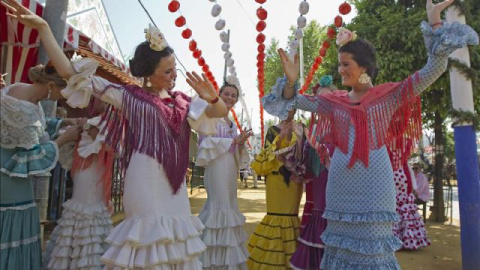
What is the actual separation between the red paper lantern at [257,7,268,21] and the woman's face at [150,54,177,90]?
2.05m

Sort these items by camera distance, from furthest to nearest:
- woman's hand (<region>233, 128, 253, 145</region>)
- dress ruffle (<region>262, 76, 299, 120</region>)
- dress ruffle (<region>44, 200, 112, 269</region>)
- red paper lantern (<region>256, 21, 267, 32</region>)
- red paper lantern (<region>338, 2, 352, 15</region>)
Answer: red paper lantern (<region>256, 21, 267, 32</region>), woman's hand (<region>233, 128, 253, 145</region>), red paper lantern (<region>338, 2, 352, 15</region>), dress ruffle (<region>44, 200, 112, 269</region>), dress ruffle (<region>262, 76, 299, 120</region>)

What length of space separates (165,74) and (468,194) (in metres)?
3.89

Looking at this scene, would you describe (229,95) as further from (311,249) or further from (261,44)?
(311,249)

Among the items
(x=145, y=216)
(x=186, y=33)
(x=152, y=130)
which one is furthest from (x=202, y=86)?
(x=186, y=33)

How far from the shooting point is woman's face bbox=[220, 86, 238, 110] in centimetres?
393

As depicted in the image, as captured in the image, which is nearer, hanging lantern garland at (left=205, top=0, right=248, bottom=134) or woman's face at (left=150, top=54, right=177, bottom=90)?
woman's face at (left=150, top=54, right=177, bottom=90)

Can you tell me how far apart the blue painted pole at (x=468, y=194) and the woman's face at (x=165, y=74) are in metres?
3.65

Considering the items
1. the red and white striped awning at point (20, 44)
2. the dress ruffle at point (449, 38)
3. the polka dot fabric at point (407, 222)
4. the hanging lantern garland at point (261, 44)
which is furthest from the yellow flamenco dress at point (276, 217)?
the polka dot fabric at point (407, 222)

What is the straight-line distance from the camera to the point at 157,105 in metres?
2.20

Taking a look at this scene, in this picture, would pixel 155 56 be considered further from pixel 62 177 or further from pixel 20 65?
pixel 62 177

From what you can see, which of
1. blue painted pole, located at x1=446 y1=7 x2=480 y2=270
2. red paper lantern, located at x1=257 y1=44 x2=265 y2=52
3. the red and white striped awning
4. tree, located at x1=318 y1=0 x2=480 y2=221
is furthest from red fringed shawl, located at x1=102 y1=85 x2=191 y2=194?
tree, located at x1=318 y1=0 x2=480 y2=221

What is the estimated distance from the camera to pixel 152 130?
215 cm

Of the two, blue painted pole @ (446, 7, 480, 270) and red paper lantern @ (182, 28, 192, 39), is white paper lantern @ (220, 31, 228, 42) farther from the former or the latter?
blue painted pole @ (446, 7, 480, 270)

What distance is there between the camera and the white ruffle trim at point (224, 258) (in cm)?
338
